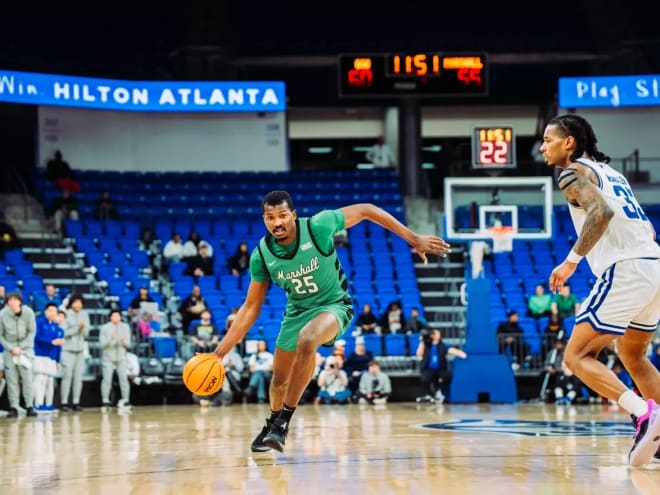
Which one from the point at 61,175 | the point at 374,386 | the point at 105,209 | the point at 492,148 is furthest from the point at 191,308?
the point at 61,175

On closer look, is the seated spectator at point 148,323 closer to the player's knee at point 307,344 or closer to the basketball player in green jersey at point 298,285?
the basketball player in green jersey at point 298,285

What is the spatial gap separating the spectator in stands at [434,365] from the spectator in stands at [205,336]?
362 centimetres

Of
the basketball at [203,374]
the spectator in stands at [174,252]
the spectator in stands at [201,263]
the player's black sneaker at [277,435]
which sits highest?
the spectator in stands at [174,252]

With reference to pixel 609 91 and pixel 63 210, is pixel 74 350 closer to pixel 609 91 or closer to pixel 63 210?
pixel 63 210

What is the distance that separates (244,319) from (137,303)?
1299 centimetres

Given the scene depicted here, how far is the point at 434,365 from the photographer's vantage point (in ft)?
62.8

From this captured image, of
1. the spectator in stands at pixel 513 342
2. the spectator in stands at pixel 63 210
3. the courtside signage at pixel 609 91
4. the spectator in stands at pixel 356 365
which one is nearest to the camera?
the spectator in stands at pixel 356 365

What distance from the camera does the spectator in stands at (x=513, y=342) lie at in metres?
20.1

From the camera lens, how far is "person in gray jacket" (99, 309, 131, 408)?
58.3ft

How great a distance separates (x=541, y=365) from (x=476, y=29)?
13.0 metres

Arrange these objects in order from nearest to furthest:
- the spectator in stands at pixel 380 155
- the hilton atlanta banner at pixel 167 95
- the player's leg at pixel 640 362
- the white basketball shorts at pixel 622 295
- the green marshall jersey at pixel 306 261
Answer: the white basketball shorts at pixel 622 295
the player's leg at pixel 640 362
the green marshall jersey at pixel 306 261
the hilton atlanta banner at pixel 167 95
the spectator in stands at pixel 380 155

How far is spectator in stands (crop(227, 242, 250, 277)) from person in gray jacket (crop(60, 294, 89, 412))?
5.99 metres

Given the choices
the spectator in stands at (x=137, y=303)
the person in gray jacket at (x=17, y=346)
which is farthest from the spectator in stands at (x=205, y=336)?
the person in gray jacket at (x=17, y=346)

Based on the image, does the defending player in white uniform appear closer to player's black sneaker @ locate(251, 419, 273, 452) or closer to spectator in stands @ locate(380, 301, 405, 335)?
player's black sneaker @ locate(251, 419, 273, 452)
